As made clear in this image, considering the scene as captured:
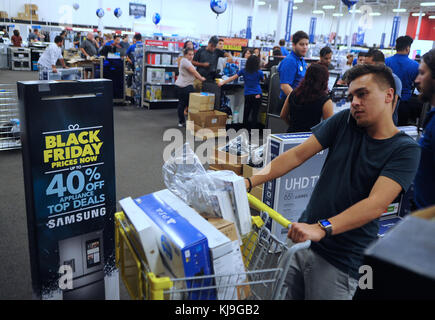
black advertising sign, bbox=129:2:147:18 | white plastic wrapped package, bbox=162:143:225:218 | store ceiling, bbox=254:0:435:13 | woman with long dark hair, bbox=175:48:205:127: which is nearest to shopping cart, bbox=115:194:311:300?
white plastic wrapped package, bbox=162:143:225:218

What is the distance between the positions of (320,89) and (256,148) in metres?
0.91

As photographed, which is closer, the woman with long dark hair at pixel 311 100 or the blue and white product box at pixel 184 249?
the blue and white product box at pixel 184 249

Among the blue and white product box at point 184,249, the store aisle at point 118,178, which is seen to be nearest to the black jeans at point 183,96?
the store aisle at point 118,178

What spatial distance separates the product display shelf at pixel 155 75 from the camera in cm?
922

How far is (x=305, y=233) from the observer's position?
4.26ft

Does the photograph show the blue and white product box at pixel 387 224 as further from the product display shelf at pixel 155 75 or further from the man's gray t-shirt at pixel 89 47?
the man's gray t-shirt at pixel 89 47

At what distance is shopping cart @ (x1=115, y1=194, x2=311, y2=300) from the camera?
1.09 meters

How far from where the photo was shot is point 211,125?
689 cm

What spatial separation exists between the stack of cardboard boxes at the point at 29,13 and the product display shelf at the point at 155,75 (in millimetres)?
18344

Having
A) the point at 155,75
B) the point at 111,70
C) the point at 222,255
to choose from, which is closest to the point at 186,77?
the point at 155,75

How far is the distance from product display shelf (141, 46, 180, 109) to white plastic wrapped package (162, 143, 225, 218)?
25.9 feet

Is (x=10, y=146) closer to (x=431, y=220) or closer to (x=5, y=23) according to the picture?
(x=431, y=220)

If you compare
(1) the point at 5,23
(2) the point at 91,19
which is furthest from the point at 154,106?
(2) the point at 91,19
